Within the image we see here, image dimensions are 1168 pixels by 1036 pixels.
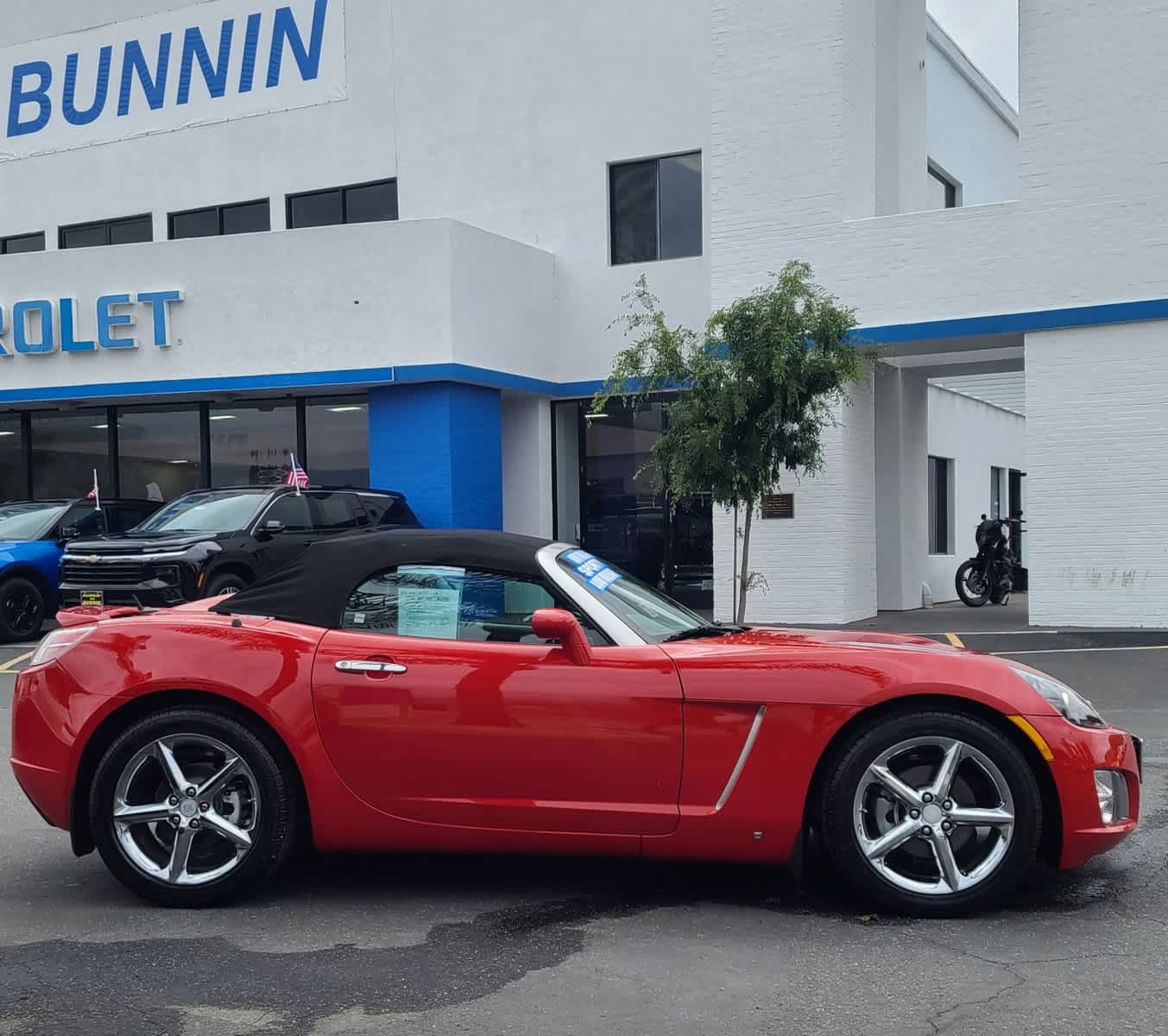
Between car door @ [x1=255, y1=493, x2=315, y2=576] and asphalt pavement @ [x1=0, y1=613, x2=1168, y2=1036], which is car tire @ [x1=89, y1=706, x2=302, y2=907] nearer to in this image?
asphalt pavement @ [x1=0, y1=613, x2=1168, y2=1036]

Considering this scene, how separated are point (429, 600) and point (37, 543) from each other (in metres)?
11.9

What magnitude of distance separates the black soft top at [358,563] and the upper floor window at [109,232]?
61.7ft

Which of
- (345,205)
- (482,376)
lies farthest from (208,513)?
(345,205)

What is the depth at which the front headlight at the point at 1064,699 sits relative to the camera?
455 cm

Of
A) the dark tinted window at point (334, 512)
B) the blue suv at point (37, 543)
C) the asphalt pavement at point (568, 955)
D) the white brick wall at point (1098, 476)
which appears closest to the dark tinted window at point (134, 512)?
the blue suv at point (37, 543)

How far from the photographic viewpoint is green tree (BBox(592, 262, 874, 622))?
42.7 feet

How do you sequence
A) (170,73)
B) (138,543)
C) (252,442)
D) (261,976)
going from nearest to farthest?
1. (261,976)
2. (138,543)
3. (252,442)
4. (170,73)

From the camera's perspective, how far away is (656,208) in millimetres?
18562

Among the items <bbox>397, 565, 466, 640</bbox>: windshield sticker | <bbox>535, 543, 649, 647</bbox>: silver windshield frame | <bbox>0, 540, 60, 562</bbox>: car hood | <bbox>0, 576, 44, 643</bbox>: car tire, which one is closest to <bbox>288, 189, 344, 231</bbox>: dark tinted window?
<bbox>0, 540, 60, 562</bbox>: car hood

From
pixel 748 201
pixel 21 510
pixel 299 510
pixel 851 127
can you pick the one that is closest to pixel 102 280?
pixel 21 510

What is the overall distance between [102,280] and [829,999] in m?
17.6

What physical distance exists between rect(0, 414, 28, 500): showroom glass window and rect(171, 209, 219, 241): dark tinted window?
4090 mm

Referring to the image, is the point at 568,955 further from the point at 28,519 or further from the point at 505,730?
the point at 28,519

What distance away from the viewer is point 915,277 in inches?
592
